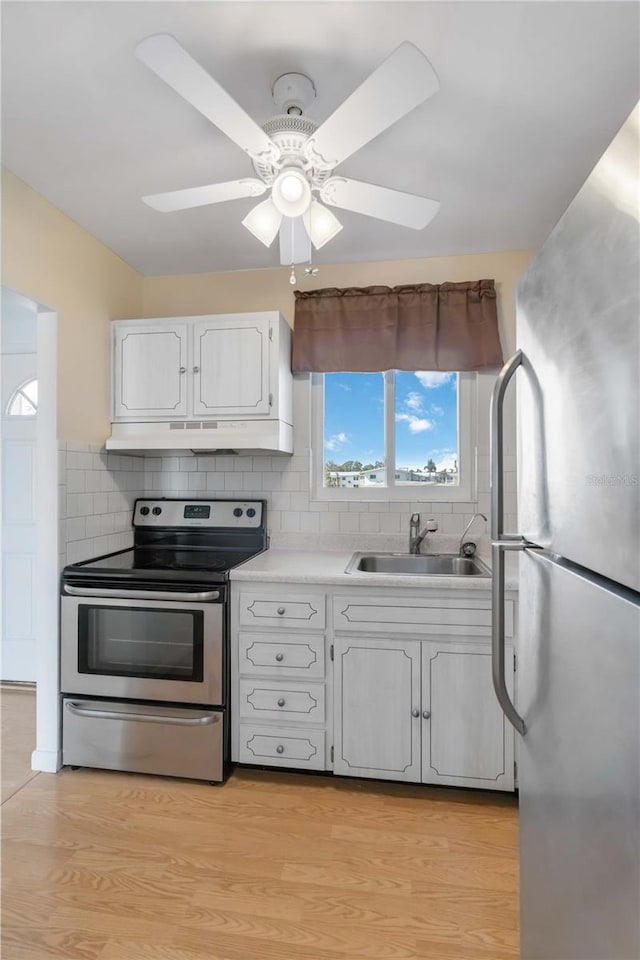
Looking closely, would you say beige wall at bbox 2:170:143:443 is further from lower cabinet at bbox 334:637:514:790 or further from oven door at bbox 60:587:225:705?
lower cabinet at bbox 334:637:514:790

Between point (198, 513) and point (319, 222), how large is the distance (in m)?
1.74

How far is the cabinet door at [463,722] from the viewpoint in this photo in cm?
209

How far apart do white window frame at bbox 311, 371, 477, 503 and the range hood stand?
0.34 metres

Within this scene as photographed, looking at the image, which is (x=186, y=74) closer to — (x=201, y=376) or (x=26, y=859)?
(x=201, y=376)

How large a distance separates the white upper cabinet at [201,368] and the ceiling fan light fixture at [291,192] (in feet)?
3.41

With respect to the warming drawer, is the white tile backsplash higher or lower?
higher

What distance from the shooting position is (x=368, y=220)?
2391 mm

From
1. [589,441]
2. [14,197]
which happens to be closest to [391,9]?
[589,441]

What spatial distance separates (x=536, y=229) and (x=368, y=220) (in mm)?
849

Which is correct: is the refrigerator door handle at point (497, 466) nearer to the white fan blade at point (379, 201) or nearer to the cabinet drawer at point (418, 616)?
the white fan blade at point (379, 201)

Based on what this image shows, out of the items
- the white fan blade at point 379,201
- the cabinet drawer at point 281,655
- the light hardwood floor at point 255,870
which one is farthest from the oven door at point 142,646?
the white fan blade at point 379,201

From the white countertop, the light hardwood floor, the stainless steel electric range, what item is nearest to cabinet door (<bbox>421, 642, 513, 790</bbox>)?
the light hardwood floor

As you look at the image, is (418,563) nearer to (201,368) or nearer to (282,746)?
(282,746)

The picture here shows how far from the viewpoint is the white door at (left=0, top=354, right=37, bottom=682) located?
11.4 feet
